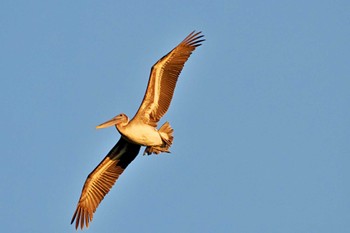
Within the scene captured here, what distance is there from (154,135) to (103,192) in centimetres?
263

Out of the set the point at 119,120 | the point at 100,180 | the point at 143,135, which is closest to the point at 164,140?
the point at 143,135

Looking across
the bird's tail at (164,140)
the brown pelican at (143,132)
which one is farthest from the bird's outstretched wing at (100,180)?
the bird's tail at (164,140)

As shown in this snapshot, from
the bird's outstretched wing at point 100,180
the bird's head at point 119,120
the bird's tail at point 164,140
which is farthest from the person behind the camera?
the bird's outstretched wing at point 100,180

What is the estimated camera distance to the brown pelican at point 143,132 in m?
26.4

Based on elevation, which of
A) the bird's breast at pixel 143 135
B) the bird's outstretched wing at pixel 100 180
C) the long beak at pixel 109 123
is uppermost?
the long beak at pixel 109 123

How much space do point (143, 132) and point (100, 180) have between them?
2403 mm

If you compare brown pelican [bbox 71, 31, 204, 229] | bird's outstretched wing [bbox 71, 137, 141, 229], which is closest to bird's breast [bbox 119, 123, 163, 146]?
brown pelican [bbox 71, 31, 204, 229]

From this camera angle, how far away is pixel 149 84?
86.9 feet

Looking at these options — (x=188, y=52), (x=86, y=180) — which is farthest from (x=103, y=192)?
(x=188, y=52)

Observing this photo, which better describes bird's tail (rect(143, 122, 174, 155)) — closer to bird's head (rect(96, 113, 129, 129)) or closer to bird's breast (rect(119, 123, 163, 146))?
bird's breast (rect(119, 123, 163, 146))

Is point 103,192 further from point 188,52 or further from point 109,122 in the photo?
point 188,52

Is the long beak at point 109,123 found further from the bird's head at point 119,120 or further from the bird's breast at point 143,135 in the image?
the bird's breast at point 143,135

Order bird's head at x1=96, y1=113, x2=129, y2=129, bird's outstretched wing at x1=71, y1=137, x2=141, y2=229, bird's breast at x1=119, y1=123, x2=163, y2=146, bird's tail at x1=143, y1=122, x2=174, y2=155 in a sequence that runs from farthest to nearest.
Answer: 1. bird's outstretched wing at x1=71, y1=137, x2=141, y2=229
2. bird's head at x1=96, y1=113, x2=129, y2=129
3. bird's tail at x1=143, y1=122, x2=174, y2=155
4. bird's breast at x1=119, y1=123, x2=163, y2=146

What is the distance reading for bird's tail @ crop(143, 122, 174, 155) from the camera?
86.5ft
